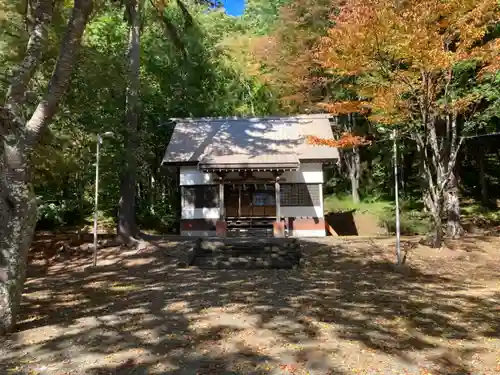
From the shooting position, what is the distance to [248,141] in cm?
2052

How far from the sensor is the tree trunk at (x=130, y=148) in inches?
617

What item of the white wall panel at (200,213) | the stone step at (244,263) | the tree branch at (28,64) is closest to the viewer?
the tree branch at (28,64)

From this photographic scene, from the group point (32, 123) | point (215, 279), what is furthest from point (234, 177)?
point (32, 123)

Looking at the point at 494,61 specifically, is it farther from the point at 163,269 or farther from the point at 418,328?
the point at 163,269

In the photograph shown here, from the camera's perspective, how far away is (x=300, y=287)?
949 centimetres

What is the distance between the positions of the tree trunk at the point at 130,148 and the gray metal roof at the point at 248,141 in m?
3.19

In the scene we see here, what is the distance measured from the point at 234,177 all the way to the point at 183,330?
13181mm

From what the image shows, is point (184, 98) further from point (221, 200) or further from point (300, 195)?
point (300, 195)

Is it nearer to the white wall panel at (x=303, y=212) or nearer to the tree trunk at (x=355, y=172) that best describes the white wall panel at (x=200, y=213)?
the white wall panel at (x=303, y=212)

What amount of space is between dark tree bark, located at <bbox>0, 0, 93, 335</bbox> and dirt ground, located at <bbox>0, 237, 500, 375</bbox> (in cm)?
84

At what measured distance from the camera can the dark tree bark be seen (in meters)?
6.10

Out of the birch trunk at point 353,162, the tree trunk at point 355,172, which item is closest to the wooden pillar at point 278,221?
the birch trunk at point 353,162

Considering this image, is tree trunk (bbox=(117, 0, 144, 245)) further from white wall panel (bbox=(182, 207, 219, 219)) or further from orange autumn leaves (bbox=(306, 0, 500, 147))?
orange autumn leaves (bbox=(306, 0, 500, 147))

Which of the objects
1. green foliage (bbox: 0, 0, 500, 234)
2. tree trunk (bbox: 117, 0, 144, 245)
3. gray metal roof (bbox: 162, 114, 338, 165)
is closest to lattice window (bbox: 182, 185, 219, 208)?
gray metal roof (bbox: 162, 114, 338, 165)
